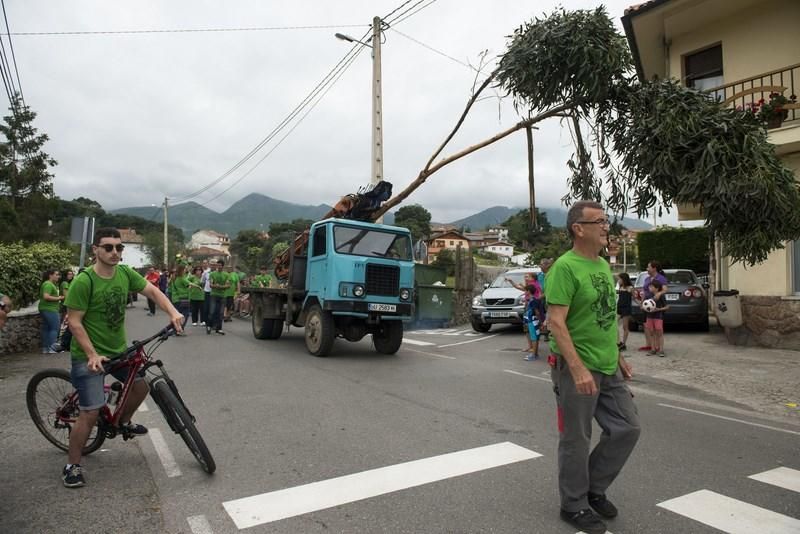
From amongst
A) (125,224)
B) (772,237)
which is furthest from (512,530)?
(125,224)

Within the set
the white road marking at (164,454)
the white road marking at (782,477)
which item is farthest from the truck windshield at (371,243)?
the white road marking at (782,477)

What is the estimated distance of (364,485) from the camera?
375cm

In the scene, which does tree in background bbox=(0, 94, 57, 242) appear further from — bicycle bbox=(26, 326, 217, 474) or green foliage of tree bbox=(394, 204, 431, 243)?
green foliage of tree bbox=(394, 204, 431, 243)

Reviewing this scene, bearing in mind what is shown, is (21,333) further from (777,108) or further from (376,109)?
(777,108)

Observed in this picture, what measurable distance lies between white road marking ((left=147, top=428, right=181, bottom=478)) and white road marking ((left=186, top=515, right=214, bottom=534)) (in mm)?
812

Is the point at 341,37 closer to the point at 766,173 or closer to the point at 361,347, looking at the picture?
the point at 361,347

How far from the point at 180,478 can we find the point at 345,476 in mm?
1186

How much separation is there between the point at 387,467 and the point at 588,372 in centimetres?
183

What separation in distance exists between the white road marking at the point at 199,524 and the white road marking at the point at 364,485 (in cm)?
15

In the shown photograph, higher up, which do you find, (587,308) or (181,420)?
(587,308)

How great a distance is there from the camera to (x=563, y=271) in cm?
315

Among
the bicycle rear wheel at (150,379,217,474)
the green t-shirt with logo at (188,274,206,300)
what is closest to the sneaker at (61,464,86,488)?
the bicycle rear wheel at (150,379,217,474)

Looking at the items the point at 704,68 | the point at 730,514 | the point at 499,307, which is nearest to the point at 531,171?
the point at 499,307

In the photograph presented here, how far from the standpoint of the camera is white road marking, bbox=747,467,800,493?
3867mm
